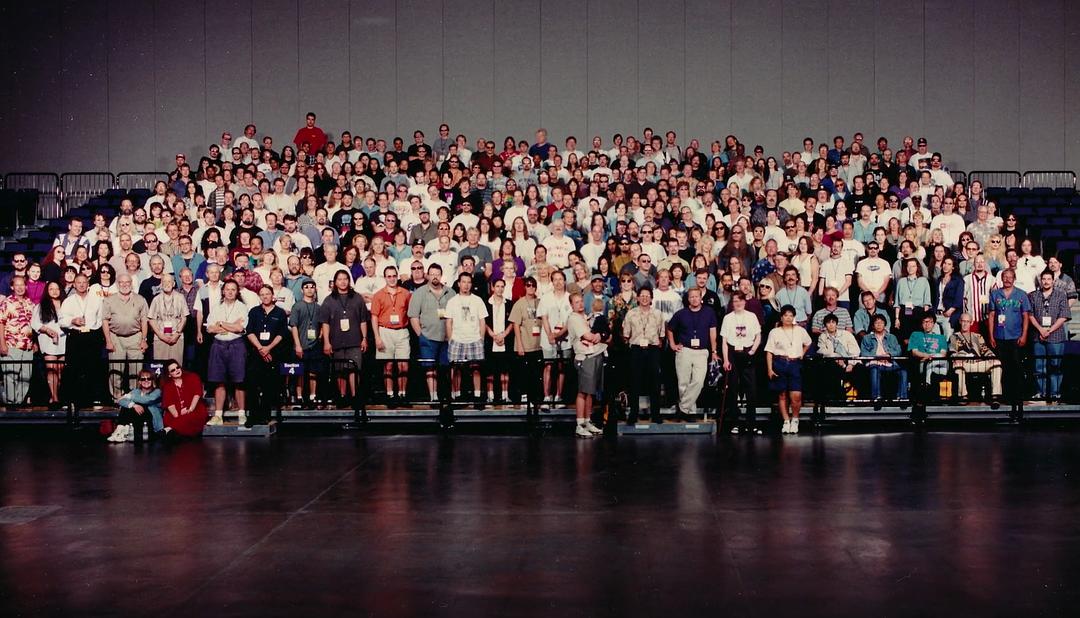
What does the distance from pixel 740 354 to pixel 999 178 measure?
1397cm

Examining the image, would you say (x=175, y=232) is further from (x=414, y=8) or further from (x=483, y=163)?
(x=414, y=8)

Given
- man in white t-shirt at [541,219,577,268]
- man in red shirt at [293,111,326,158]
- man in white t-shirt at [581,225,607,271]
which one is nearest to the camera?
man in white t-shirt at [541,219,577,268]

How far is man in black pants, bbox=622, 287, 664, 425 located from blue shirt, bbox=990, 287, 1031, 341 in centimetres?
487

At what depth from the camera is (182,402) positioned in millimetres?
14031

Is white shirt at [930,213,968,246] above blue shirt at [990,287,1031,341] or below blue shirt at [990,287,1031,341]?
above

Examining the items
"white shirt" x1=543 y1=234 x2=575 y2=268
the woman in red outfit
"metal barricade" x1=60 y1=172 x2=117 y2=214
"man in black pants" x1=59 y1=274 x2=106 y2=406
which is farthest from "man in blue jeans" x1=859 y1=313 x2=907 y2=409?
"metal barricade" x1=60 y1=172 x2=117 y2=214

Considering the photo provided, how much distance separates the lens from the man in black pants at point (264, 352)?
14.6 meters

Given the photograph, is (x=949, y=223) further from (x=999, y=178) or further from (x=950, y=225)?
(x=999, y=178)

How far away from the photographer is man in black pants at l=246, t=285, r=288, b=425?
14.6 metres

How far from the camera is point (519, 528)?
930 cm

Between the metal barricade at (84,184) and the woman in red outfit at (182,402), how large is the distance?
12.4 m

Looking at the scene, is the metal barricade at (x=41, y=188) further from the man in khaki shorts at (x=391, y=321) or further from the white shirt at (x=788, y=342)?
the white shirt at (x=788, y=342)

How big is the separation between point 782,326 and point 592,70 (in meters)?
13.1

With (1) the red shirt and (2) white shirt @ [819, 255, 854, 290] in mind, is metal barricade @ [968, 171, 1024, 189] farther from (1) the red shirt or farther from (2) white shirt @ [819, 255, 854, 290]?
(1) the red shirt
